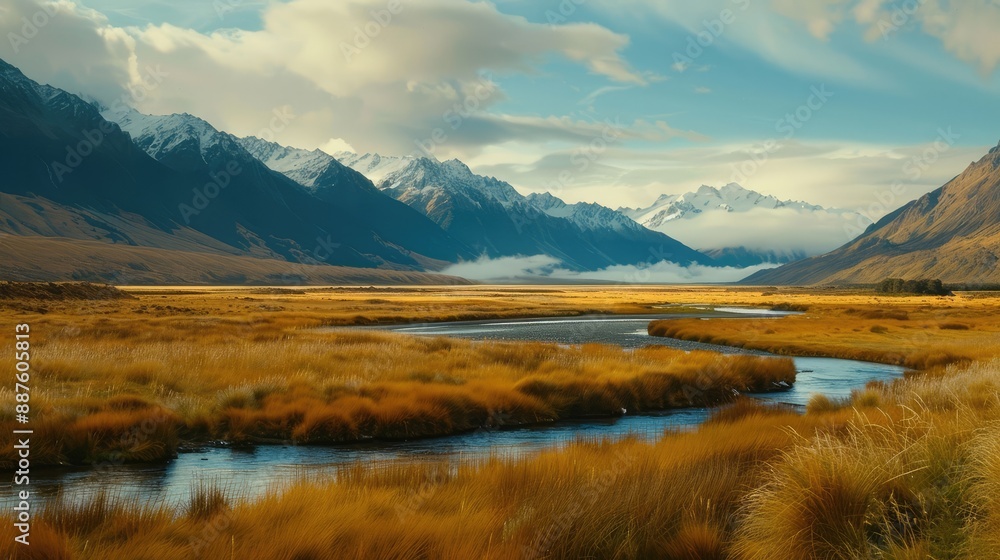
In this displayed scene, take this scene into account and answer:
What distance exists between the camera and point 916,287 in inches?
6909

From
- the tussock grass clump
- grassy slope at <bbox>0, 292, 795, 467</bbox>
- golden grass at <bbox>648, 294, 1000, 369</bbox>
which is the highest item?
the tussock grass clump

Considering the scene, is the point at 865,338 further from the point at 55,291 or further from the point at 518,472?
the point at 55,291

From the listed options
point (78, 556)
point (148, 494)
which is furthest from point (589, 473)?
point (148, 494)

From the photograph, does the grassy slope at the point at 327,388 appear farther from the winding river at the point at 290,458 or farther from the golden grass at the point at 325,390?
the winding river at the point at 290,458

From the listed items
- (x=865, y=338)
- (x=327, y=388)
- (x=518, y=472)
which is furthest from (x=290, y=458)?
(x=865, y=338)

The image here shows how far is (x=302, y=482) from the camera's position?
1055 centimetres

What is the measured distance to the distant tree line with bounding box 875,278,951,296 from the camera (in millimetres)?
169000

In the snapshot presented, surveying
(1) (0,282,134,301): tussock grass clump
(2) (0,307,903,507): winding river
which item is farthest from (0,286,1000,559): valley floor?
(1) (0,282,134,301): tussock grass clump

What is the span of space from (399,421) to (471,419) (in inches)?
97.2

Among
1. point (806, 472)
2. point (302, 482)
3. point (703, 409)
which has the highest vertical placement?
point (806, 472)

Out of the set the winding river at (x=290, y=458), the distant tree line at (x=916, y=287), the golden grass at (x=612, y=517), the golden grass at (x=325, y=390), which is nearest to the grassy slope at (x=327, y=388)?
the golden grass at (x=325, y=390)

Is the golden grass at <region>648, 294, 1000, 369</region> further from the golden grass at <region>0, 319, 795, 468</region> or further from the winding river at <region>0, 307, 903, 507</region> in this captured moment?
the winding river at <region>0, 307, 903, 507</region>

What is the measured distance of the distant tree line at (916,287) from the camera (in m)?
169

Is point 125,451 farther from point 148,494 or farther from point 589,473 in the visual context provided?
point 589,473
